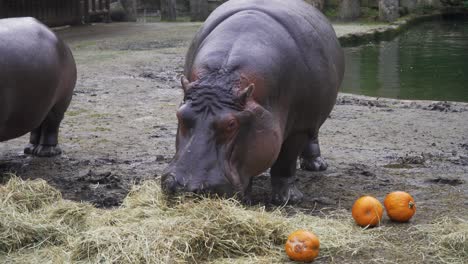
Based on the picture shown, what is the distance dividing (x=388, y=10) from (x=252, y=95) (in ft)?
52.7

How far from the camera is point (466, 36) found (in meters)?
17.6

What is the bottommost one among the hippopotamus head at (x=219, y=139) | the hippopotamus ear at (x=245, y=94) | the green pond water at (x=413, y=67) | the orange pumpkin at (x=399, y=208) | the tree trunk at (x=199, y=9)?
the green pond water at (x=413, y=67)

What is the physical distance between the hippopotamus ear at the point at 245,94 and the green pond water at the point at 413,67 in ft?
20.1

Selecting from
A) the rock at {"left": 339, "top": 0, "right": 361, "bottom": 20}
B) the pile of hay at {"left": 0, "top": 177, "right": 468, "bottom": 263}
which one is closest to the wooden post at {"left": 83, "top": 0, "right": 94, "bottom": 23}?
the rock at {"left": 339, "top": 0, "right": 361, "bottom": 20}

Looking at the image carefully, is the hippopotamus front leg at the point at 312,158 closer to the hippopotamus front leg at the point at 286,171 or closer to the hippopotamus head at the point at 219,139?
the hippopotamus front leg at the point at 286,171

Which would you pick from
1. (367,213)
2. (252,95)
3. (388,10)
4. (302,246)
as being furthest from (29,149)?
(388,10)

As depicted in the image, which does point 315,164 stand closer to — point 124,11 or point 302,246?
point 302,246

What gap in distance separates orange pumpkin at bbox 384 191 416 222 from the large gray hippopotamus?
64 centimetres

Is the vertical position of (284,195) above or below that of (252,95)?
below

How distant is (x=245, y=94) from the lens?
358 cm

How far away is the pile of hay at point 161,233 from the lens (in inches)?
124

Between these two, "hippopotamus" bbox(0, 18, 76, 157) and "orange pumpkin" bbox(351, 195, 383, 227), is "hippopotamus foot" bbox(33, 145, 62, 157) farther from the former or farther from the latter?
"orange pumpkin" bbox(351, 195, 383, 227)

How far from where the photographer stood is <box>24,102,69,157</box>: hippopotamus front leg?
566 centimetres

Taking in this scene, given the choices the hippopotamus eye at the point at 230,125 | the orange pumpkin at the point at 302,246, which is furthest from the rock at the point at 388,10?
the orange pumpkin at the point at 302,246
